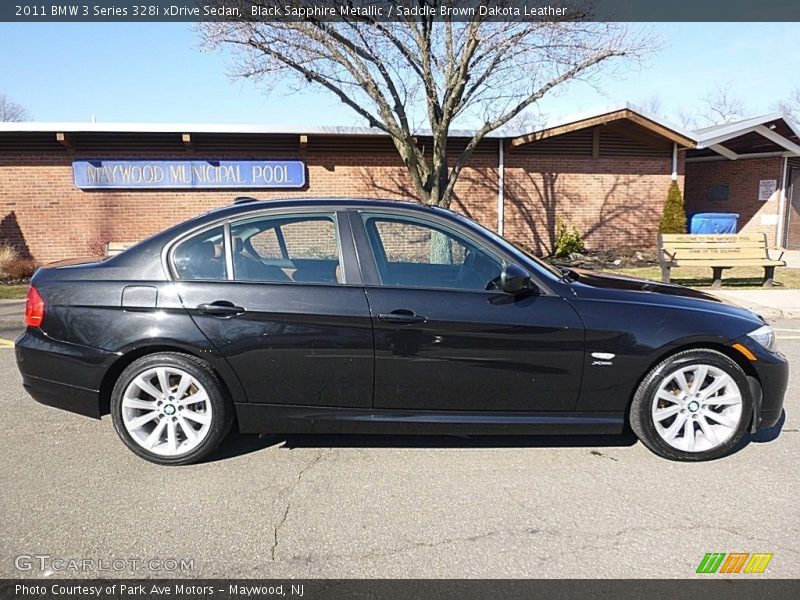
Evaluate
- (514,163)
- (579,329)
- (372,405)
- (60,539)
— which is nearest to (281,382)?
(372,405)

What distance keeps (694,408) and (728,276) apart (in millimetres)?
9296

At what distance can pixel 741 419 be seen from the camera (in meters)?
3.30

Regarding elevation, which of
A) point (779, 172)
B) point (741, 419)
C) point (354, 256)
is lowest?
point (741, 419)

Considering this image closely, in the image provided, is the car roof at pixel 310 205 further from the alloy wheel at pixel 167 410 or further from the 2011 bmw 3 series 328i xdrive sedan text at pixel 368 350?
the alloy wheel at pixel 167 410

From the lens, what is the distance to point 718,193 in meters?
18.0

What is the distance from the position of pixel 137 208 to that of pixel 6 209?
295 cm

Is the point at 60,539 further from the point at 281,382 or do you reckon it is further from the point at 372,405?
the point at 372,405

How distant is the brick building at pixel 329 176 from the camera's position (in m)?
12.4

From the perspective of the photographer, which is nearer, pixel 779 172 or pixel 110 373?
pixel 110 373

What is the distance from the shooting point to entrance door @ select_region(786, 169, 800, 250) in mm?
16891

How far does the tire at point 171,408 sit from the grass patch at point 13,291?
26.5 feet

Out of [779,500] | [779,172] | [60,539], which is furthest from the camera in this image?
[779,172]

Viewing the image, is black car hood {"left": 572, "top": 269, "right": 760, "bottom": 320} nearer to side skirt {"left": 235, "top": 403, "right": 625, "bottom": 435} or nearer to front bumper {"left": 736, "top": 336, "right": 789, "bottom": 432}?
front bumper {"left": 736, "top": 336, "right": 789, "bottom": 432}

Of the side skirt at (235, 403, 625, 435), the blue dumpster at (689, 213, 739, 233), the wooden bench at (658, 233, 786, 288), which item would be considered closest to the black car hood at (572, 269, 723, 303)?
the side skirt at (235, 403, 625, 435)
